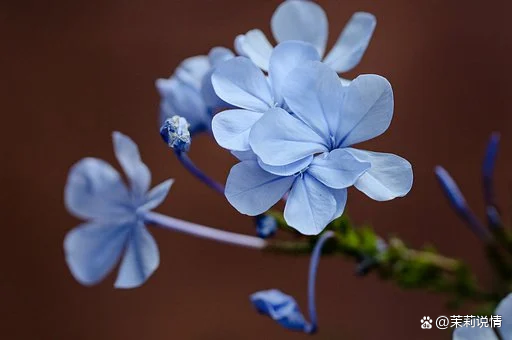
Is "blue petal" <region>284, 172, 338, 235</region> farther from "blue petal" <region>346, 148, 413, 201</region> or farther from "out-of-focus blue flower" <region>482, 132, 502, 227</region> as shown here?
"out-of-focus blue flower" <region>482, 132, 502, 227</region>

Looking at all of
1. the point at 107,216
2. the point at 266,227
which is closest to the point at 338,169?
the point at 266,227

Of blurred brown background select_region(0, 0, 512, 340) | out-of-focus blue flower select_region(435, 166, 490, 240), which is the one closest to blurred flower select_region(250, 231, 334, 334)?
out-of-focus blue flower select_region(435, 166, 490, 240)

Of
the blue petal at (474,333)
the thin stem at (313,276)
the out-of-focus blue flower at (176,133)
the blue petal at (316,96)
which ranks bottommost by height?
the blue petal at (474,333)

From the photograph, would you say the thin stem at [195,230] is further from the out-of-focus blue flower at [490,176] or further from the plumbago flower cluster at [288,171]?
the out-of-focus blue flower at [490,176]

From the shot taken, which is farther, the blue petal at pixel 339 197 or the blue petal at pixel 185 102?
the blue petal at pixel 185 102

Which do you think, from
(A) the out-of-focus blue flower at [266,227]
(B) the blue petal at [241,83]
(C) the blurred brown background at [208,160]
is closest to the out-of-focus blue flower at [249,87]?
(B) the blue petal at [241,83]

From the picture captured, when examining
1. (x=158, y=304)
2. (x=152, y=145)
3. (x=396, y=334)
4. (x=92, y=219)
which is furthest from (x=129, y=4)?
(x=92, y=219)
